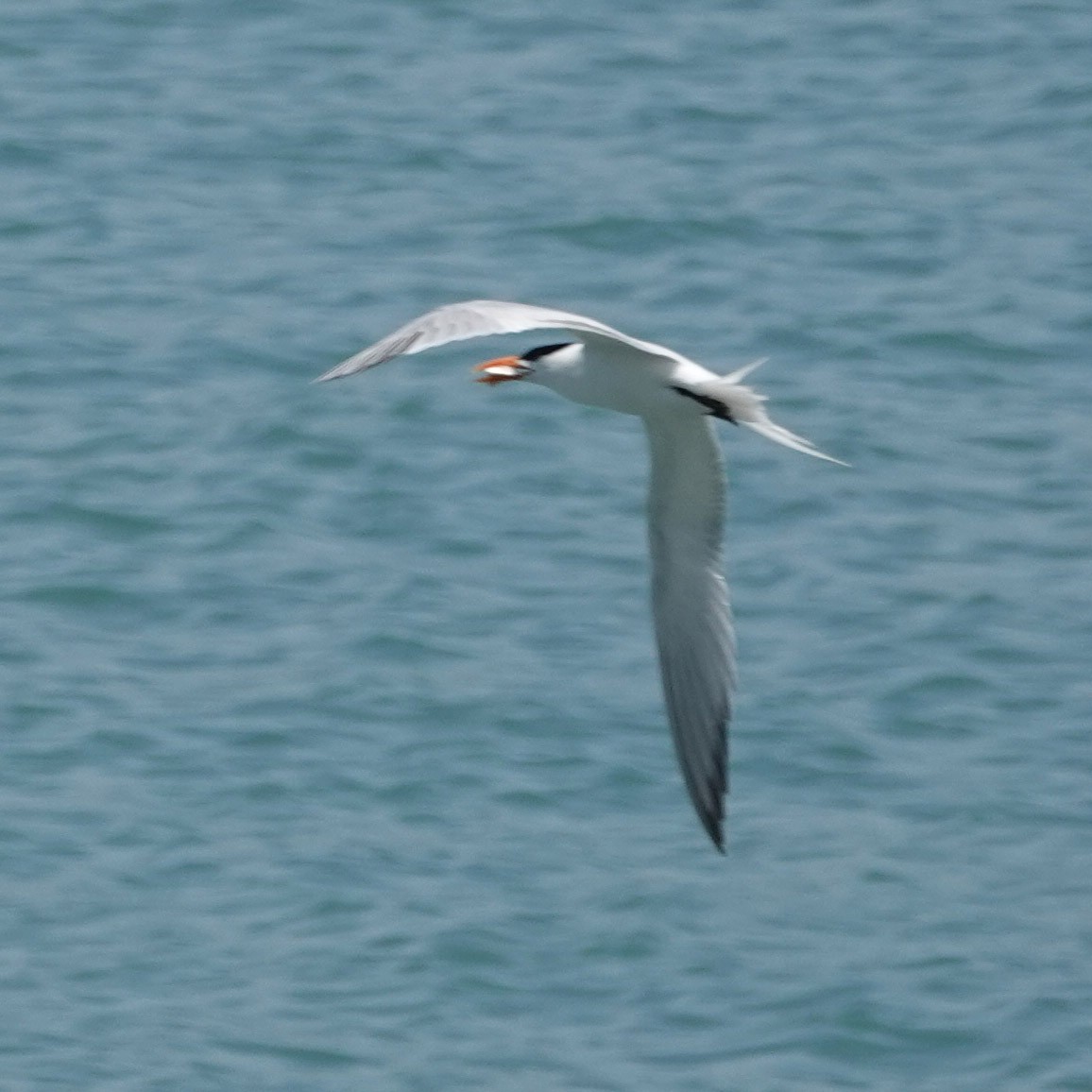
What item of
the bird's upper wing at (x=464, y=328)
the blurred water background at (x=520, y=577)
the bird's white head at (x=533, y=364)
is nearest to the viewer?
the bird's upper wing at (x=464, y=328)

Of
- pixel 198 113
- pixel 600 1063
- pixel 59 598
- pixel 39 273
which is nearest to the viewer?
pixel 600 1063

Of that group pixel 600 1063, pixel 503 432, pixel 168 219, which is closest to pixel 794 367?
pixel 503 432

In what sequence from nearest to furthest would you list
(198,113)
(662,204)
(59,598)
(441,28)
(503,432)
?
(59,598)
(503,432)
(662,204)
(198,113)
(441,28)

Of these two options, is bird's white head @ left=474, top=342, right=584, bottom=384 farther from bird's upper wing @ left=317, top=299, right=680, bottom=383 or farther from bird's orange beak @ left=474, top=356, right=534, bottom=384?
bird's upper wing @ left=317, top=299, right=680, bottom=383

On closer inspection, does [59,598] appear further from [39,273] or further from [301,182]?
[301,182]

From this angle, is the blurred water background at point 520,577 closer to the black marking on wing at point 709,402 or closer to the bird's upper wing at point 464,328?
the black marking on wing at point 709,402

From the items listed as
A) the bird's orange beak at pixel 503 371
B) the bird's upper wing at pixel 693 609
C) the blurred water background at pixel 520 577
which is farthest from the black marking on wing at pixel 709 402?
the blurred water background at pixel 520 577

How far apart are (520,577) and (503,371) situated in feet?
10.7

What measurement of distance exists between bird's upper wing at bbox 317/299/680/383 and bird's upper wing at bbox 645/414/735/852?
4.90 ft

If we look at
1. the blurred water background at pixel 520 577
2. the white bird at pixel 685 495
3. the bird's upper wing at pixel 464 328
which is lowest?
the blurred water background at pixel 520 577

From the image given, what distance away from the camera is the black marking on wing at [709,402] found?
6.69m

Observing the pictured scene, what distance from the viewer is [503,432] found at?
1109cm

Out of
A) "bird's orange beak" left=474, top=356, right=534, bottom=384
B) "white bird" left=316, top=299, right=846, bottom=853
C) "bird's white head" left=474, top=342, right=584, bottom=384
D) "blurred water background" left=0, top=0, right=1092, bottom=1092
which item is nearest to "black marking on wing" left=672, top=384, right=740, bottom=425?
"white bird" left=316, top=299, right=846, bottom=853

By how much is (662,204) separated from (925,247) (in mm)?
1266
